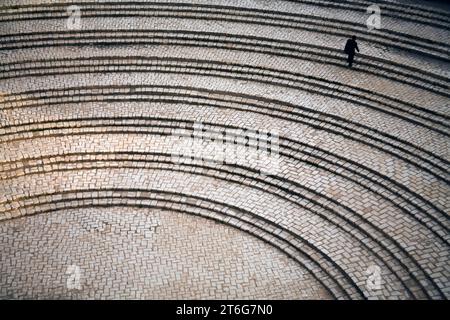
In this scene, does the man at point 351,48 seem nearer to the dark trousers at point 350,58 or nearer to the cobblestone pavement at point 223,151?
the dark trousers at point 350,58

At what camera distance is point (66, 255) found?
11.5 m

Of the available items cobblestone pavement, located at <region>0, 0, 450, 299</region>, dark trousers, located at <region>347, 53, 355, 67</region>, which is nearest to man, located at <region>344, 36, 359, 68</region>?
dark trousers, located at <region>347, 53, 355, 67</region>

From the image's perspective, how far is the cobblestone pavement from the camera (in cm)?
1098

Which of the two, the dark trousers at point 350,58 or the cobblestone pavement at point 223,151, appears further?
the dark trousers at point 350,58

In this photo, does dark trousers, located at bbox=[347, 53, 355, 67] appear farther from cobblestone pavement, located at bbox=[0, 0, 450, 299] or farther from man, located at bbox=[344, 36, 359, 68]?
cobblestone pavement, located at bbox=[0, 0, 450, 299]

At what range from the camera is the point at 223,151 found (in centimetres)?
1364

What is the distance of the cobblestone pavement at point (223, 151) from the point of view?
11.0 meters

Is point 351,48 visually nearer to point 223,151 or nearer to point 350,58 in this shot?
point 350,58

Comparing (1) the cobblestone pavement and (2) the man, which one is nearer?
(1) the cobblestone pavement

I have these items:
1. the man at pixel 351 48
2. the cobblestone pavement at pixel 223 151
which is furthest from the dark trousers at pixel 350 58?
the cobblestone pavement at pixel 223 151

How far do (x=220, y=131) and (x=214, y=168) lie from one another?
48.7 inches

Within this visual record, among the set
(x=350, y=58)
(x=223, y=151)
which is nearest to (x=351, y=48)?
(x=350, y=58)

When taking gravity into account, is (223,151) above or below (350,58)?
below
